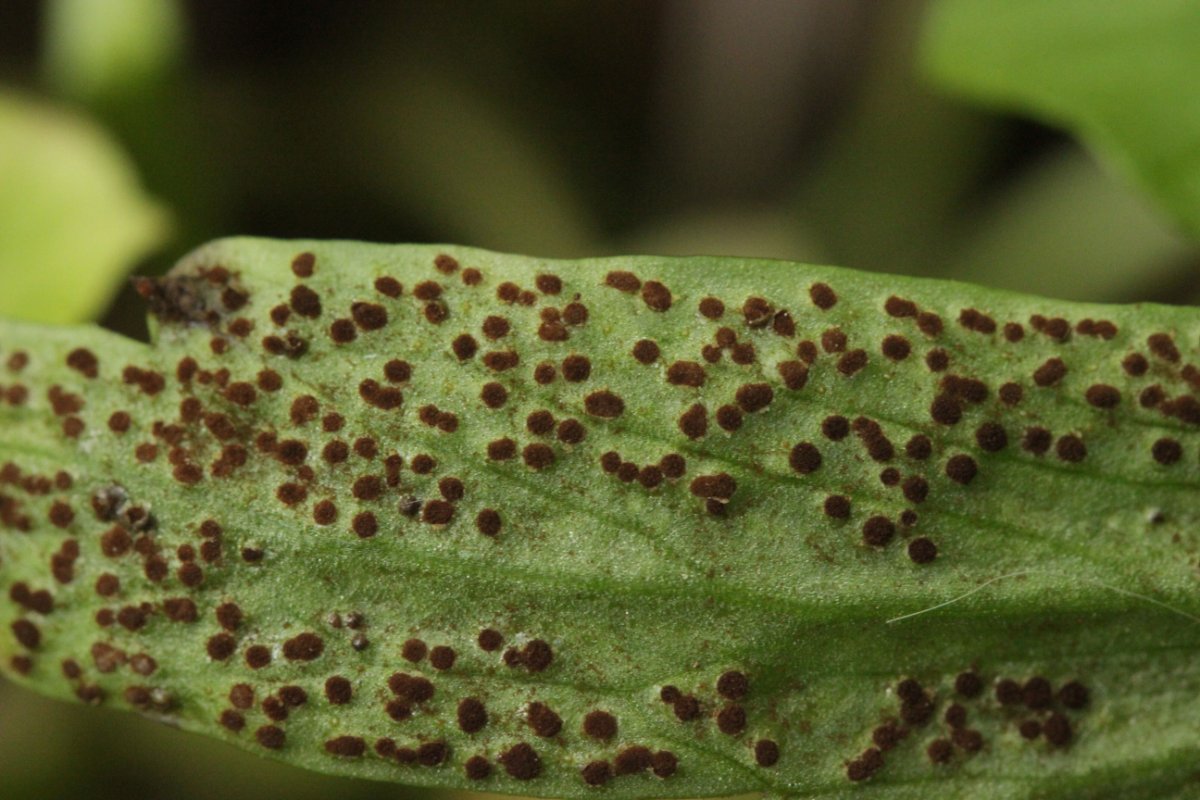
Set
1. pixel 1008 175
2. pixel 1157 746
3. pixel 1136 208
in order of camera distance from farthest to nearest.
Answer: pixel 1008 175 → pixel 1136 208 → pixel 1157 746

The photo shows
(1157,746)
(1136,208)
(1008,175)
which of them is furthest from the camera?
(1008,175)

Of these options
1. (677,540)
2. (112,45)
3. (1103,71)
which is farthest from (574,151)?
(677,540)

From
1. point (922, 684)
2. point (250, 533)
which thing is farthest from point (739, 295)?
point (250, 533)

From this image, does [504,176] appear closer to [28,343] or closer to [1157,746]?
[28,343]

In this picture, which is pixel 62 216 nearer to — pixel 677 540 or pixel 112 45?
pixel 112 45

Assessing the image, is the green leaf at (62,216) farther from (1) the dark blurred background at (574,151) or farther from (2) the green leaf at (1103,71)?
(2) the green leaf at (1103,71)

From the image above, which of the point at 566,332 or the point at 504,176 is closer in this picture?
the point at 566,332

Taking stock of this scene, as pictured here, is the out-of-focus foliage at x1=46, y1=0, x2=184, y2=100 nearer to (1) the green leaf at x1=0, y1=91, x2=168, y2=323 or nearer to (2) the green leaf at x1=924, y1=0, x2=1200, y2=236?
(1) the green leaf at x1=0, y1=91, x2=168, y2=323
